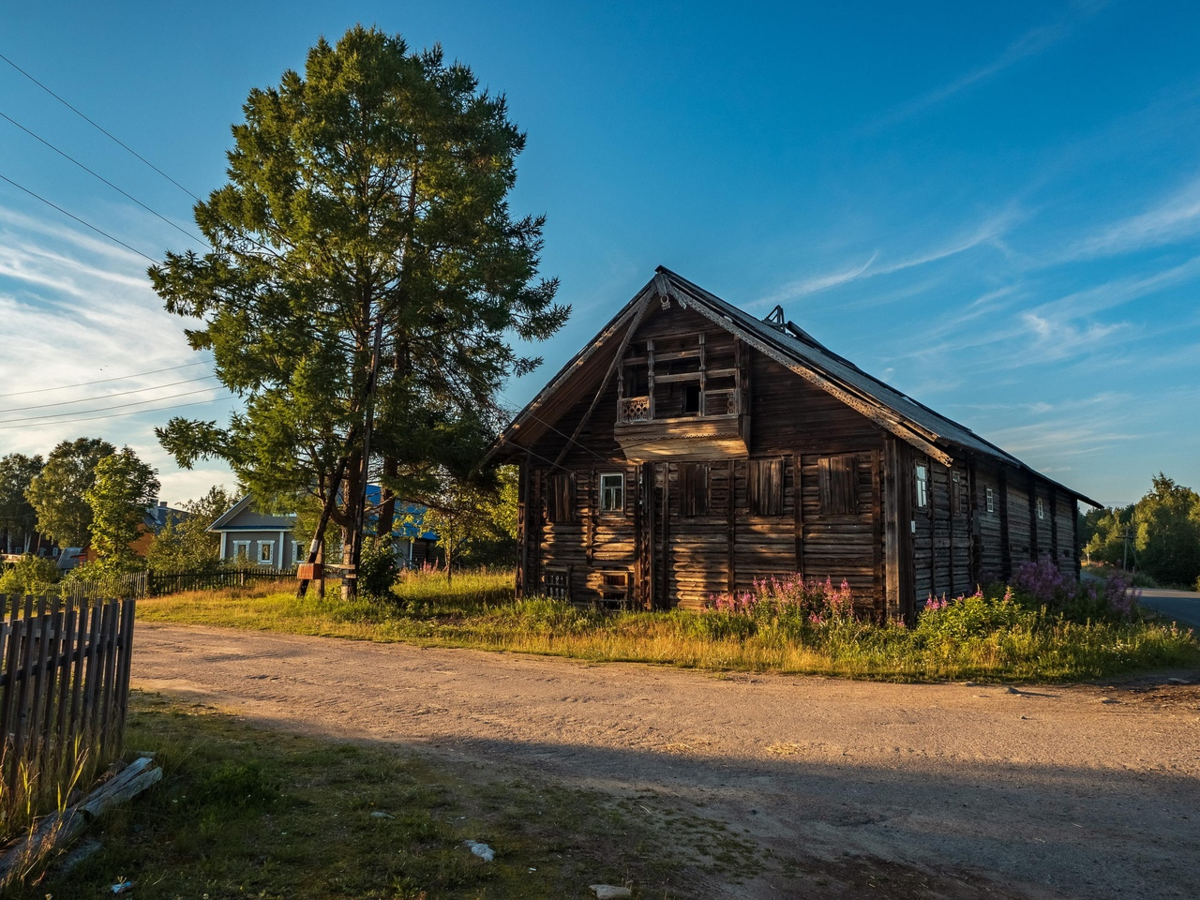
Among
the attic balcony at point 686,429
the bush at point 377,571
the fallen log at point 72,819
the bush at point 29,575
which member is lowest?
the bush at point 29,575

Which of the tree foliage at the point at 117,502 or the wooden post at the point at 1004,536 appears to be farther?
the tree foliage at the point at 117,502

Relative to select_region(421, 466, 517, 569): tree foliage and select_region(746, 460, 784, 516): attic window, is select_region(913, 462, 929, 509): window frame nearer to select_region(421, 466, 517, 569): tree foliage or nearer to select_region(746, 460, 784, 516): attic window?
select_region(746, 460, 784, 516): attic window

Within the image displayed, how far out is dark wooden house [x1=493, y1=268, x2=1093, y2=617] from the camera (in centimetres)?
1859

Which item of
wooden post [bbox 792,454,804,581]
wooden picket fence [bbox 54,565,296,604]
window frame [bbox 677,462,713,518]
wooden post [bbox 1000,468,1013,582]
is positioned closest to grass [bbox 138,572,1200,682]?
wooden post [bbox 792,454,804,581]

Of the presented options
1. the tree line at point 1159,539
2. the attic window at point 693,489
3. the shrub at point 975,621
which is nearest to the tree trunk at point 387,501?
the attic window at point 693,489

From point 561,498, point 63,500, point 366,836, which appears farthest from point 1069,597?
point 63,500

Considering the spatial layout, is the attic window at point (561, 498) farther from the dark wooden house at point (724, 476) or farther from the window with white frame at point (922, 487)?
the window with white frame at point (922, 487)

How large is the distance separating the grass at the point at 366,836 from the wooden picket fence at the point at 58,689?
20.8 inches

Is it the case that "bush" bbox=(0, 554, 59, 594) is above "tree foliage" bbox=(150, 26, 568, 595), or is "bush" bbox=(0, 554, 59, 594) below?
below

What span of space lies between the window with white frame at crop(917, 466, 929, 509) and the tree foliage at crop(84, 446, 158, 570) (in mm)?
32846

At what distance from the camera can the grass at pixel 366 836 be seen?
4.62 m

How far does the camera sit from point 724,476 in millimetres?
20672

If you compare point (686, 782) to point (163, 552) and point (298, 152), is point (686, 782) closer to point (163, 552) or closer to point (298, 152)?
point (298, 152)

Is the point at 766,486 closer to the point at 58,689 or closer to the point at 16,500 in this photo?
the point at 58,689
